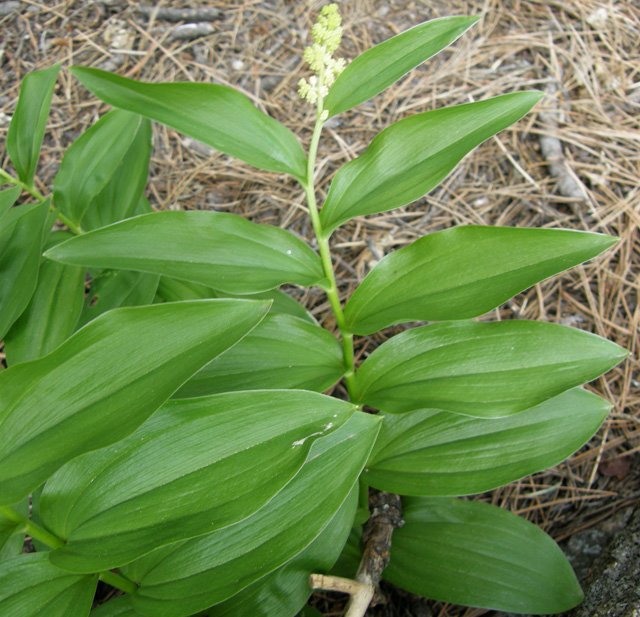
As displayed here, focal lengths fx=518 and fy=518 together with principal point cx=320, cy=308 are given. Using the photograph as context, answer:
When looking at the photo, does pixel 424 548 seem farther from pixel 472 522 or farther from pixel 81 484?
pixel 81 484

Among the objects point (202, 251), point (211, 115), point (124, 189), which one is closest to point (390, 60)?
point (211, 115)

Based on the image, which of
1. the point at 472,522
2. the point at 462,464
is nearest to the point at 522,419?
the point at 462,464

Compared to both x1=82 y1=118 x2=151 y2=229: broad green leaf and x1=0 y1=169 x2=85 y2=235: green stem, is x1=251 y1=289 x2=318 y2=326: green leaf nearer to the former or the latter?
x1=82 y1=118 x2=151 y2=229: broad green leaf

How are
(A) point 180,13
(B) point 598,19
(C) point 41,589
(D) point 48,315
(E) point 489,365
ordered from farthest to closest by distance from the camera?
(A) point 180,13
(B) point 598,19
(D) point 48,315
(E) point 489,365
(C) point 41,589

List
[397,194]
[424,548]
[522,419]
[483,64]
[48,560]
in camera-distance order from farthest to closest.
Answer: [483,64]
[424,548]
[522,419]
[397,194]
[48,560]

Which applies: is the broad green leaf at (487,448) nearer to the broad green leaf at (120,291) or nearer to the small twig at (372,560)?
the small twig at (372,560)

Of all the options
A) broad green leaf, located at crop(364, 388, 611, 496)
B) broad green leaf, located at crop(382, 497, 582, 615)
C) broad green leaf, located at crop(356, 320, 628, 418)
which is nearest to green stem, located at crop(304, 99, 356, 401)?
broad green leaf, located at crop(356, 320, 628, 418)

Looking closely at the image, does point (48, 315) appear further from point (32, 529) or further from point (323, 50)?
point (323, 50)
